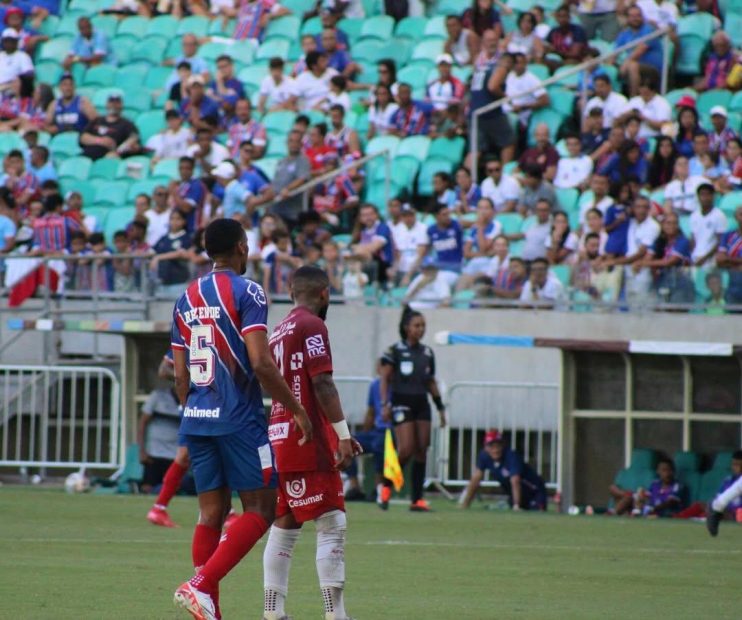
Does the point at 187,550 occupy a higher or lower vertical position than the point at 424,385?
lower

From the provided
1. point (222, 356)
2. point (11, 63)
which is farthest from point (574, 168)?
point (222, 356)

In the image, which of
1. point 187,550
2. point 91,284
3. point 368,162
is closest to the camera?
point 187,550

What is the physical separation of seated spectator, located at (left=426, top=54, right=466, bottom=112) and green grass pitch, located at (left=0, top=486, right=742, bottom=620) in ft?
28.1

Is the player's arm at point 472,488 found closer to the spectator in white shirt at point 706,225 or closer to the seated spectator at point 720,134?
the spectator in white shirt at point 706,225

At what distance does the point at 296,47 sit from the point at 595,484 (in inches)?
452

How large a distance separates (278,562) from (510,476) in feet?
33.9

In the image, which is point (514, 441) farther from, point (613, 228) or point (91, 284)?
point (91, 284)

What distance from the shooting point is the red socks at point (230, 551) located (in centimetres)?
770

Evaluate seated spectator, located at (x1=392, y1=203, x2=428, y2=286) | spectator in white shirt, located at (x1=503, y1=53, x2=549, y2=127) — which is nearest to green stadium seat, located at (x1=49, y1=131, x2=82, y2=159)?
seated spectator, located at (x1=392, y1=203, x2=428, y2=286)

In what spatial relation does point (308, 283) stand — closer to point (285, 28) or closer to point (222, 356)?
point (222, 356)

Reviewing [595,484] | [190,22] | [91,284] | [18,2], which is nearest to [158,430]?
[91,284]

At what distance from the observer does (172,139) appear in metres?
26.0

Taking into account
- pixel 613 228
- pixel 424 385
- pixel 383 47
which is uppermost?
pixel 383 47

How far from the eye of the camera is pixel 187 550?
1240 cm
